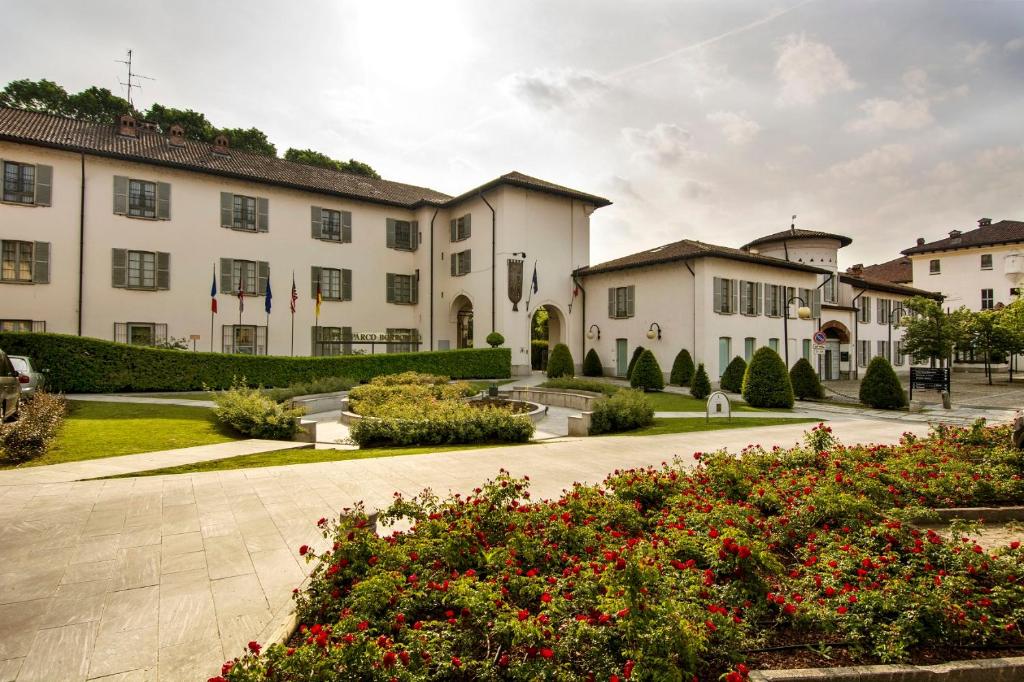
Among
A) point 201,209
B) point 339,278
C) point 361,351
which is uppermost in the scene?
point 201,209

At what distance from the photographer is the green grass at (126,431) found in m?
9.55

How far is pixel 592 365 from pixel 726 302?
7792 millimetres

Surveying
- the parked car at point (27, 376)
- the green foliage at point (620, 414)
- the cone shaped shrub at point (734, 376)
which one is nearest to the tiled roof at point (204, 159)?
the parked car at point (27, 376)

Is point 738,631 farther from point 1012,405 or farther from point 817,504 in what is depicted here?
point 1012,405

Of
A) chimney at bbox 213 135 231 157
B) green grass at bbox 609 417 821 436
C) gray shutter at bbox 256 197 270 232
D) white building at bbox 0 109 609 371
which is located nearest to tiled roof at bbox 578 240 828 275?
white building at bbox 0 109 609 371

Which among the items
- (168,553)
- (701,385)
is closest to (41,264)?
(168,553)

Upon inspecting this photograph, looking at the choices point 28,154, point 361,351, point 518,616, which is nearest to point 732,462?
point 518,616

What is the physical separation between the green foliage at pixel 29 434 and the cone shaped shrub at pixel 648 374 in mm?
19154

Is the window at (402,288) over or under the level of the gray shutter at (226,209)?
under

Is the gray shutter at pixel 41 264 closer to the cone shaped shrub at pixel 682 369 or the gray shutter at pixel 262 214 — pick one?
the gray shutter at pixel 262 214

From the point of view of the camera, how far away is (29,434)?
910cm

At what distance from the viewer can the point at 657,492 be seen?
5.94 m

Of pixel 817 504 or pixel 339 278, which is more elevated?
pixel 339 278

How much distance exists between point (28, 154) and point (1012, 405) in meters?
41.8
